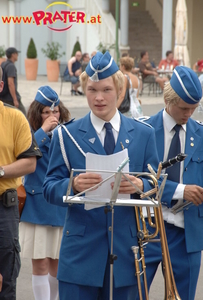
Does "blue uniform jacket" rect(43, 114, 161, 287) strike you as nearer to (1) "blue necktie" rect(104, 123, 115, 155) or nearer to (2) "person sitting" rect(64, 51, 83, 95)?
(1) "blue necktie" rect(104, 123, 115, 155)

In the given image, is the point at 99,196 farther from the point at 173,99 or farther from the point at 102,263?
the point at 173,99

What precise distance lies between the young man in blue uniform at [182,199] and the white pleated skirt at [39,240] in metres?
1.13

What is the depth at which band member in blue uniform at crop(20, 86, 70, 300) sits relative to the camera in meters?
4.56

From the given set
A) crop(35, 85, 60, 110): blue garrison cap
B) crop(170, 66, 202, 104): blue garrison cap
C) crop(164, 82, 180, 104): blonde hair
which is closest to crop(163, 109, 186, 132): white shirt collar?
crop(164, 82, 180, 104): blonde hair

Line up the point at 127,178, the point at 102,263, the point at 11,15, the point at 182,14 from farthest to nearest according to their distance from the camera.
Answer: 1. the point at 11,15
2. the point at 182,14
3. the point at 102,263
4. the point at 127,178

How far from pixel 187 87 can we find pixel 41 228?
5.60 ft

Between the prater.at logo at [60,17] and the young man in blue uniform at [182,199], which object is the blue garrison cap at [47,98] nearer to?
the young man in blue uniform at [182,199]

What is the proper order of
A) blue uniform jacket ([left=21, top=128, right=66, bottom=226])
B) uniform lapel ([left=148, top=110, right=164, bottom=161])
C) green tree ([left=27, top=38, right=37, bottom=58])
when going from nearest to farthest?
uniform lapel ([left=148, top=110, right=164, bottom=161])
blue uniform jacket ([left=21, top=128, right=66, bottom=226])
green tree ([left=27, top=38, right=37, bottom=58])

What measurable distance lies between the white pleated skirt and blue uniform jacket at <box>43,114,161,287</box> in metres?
1.59

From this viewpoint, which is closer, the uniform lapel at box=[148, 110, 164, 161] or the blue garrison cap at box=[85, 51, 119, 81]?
the blue garrison cap at box=[85, 51, 119, 81]

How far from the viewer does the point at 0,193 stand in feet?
11.6

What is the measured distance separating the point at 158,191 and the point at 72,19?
32273 mm

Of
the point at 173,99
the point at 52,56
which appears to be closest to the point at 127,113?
the point at 173,99

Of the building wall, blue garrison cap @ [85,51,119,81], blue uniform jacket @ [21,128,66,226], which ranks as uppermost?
the building wall
